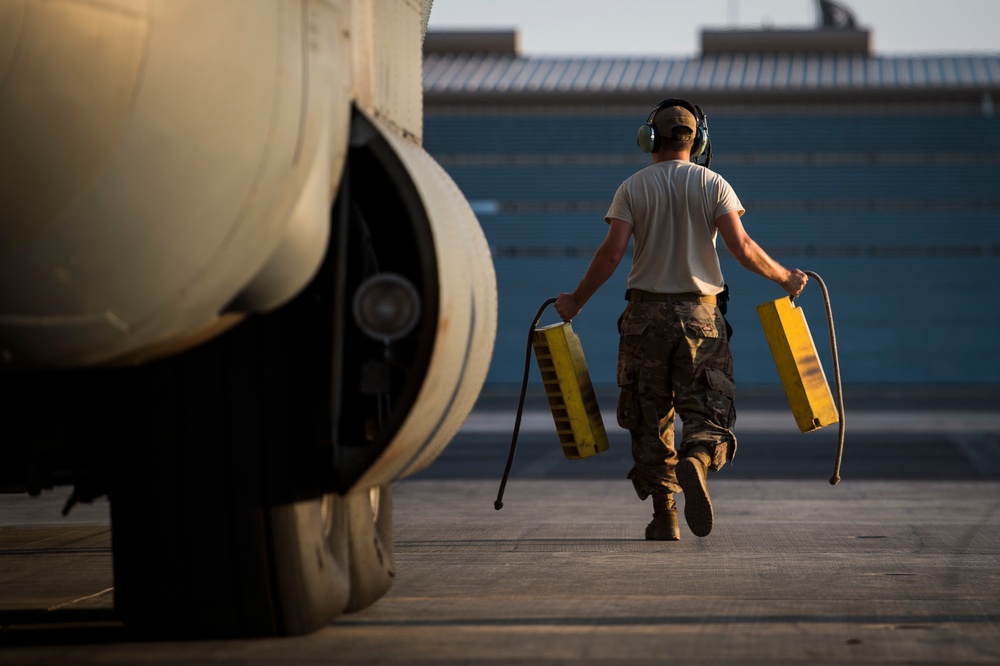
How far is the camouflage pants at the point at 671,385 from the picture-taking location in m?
6.54

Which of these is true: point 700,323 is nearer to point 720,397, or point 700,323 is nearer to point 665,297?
point 665,297

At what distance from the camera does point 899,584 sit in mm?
5508

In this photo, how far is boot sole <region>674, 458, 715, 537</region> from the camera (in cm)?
617

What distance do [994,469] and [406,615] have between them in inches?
337

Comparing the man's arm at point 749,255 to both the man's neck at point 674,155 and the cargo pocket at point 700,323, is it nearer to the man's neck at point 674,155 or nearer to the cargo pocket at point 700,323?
the cargo pocket at point 700,323

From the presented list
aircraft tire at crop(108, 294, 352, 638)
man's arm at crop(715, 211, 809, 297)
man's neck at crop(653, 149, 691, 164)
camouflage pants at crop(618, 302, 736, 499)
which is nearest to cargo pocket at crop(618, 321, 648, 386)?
camouflage pants at crop(618, 302, 736, 499)

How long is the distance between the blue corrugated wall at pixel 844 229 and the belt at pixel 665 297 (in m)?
29.7

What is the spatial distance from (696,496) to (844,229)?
104 ft

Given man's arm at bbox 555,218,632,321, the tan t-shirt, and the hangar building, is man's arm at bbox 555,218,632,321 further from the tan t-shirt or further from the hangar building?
the hangar building

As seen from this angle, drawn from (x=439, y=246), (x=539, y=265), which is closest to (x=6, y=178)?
(x=439, y=246)

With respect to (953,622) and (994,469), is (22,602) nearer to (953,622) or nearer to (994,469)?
(953,622)

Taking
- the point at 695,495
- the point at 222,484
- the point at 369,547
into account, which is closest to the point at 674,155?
the point at 695,495

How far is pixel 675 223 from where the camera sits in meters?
6.79

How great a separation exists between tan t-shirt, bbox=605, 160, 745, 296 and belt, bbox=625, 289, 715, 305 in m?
0.02
